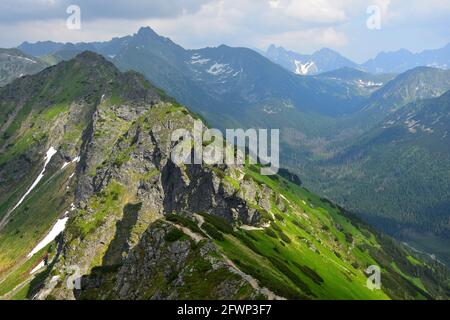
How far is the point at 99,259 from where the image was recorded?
200 meters

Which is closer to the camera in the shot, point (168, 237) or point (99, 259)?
point (168, 237)

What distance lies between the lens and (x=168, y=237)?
10412cm
